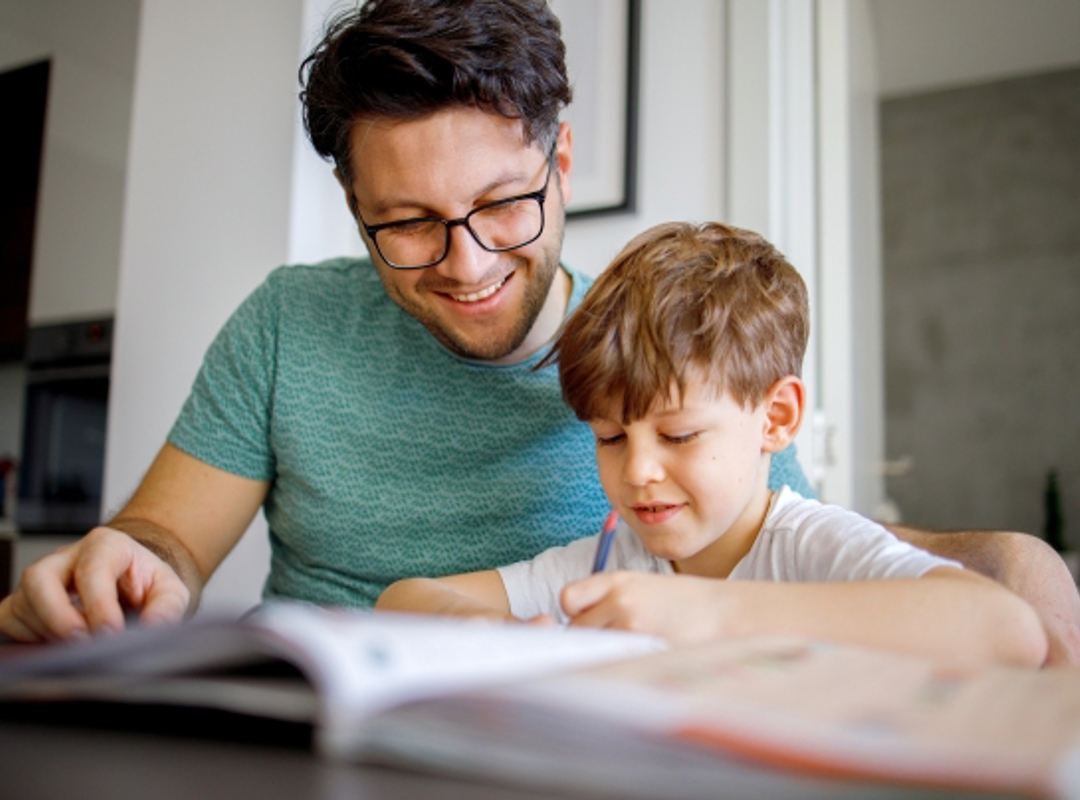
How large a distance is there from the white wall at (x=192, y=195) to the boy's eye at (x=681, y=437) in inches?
50.1

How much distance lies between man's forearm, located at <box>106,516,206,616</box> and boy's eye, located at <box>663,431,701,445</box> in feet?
2.05

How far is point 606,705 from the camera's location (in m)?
0.32

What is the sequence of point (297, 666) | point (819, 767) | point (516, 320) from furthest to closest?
point (516, 320) → point (297, 666) → point (819, 767)

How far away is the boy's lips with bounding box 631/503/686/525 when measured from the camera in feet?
3.17

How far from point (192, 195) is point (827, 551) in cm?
178

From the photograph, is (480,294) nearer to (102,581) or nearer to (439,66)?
(439,66)

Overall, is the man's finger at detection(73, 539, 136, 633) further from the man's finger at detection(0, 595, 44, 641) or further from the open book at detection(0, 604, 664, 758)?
the open book at detection(0, 604, 664, 758)

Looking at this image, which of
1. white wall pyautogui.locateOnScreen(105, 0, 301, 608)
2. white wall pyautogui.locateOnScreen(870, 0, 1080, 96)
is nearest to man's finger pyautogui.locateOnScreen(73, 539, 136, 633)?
white wall pyautogui.locateOnScreen(105, 0, 301, 608)

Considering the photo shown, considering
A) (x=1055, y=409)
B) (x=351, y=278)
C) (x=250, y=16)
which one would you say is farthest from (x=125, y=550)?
(x=1055, y=409)

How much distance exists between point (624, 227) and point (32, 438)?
2.07 m

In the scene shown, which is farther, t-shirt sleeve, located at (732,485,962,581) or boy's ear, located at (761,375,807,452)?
boy's ear, located at (761,375,807,452)

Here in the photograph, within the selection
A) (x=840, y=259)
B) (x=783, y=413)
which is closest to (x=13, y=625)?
(x=783, y=413)

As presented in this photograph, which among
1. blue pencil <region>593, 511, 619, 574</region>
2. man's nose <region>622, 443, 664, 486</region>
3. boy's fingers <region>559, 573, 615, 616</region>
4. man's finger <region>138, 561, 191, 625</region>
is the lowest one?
man's finger <region>138, 561, 191, 625</region>

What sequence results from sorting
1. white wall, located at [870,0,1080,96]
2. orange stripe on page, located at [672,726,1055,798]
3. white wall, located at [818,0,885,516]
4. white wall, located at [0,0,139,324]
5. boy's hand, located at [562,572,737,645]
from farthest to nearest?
white wall, located at [870,0,1080,96] < white wall, located at [0,0,139,324] < white wall, located at [818,0,885,516] < boy's hand, located at [562,572,737,645] < orange stripe on page, located at [672,726,1055,798]
